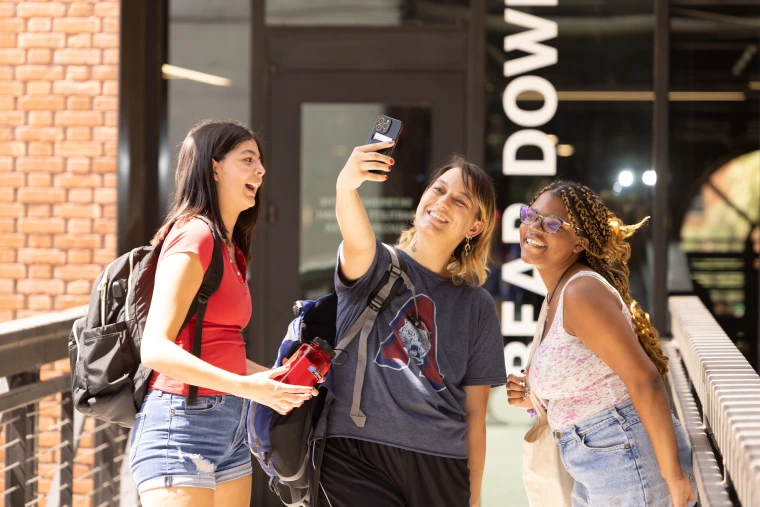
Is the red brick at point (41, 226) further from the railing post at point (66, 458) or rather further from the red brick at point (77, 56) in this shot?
the railing post at point (66, 458)

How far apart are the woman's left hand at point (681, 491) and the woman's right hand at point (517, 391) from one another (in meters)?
0.67

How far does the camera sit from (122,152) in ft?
17.9

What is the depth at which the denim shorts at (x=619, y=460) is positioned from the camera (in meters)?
2.41

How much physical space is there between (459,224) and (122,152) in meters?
3.23

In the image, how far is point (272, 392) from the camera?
2410 mm

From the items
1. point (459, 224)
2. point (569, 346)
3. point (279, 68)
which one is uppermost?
point (279, 68)

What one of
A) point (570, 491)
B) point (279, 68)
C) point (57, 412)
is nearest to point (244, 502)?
point (570, 491)

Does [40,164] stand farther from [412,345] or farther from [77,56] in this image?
[412,345]

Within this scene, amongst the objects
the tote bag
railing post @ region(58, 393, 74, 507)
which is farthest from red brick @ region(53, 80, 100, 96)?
the tote bag

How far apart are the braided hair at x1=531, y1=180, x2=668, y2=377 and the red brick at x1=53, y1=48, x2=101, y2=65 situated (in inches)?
144

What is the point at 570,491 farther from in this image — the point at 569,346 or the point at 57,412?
the point at 57,412

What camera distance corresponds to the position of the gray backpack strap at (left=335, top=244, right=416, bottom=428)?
8.65 ft

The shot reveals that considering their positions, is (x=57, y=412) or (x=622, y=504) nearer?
(x=622, y=504)

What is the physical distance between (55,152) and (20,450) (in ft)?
8.59
